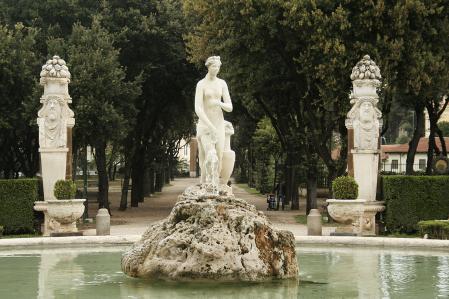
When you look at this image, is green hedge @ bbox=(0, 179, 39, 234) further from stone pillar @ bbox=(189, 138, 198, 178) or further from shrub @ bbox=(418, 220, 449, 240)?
stone pillar @ bbox=(189, 138, 198, 178)

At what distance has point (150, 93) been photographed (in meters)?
42.3

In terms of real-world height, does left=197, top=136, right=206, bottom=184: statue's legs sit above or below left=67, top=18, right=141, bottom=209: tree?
below

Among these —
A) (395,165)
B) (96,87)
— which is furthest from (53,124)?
(395,165)

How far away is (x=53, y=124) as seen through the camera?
26.5 m

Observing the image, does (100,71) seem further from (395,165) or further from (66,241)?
(395,165)

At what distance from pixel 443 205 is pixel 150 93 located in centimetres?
1984

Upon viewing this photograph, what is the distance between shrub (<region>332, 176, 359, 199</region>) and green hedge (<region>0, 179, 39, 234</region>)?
32.8 feet

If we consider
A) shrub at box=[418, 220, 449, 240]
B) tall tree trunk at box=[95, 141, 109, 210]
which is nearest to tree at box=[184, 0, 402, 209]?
tall tree trunk at box=[95, 141, 109, 210]

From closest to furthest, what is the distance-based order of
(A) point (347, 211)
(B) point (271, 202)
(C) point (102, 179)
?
1. (A) point (347, 211)
2. (C) point (102, 179)
3. (B) point (271, 202)

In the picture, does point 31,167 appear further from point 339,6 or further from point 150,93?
point 339,6

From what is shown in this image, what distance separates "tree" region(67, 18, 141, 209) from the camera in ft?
107

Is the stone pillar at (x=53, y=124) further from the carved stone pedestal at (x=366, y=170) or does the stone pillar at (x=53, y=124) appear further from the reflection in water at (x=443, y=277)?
the reflection in water at (x=443, y=277)

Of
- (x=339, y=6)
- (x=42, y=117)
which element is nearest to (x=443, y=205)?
(x=339, y=6)

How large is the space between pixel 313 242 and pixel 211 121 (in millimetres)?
4346
